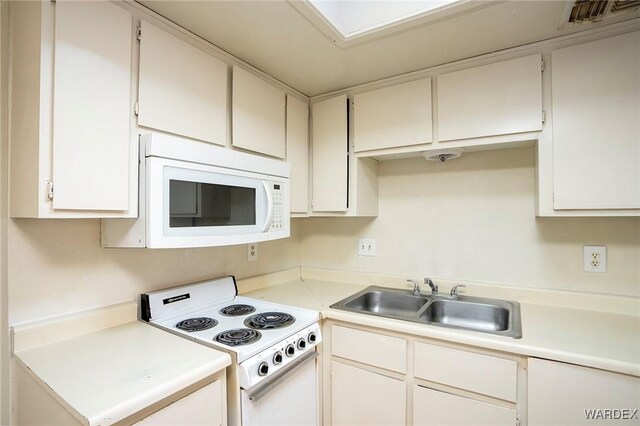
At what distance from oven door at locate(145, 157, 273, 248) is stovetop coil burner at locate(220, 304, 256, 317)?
1.30 ft

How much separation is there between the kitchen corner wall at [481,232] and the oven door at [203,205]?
0.92 m

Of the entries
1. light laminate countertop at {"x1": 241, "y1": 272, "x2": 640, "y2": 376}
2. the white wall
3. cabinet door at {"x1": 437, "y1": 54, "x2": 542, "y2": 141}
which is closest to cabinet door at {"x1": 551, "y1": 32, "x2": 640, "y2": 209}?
cabinet door at {"x1": 437, "y1": 54, "x2": 542, "y2": 141}

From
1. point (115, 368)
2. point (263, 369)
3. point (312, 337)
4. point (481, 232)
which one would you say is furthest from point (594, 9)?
point (115, 368)

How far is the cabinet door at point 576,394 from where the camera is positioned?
3.43 ft

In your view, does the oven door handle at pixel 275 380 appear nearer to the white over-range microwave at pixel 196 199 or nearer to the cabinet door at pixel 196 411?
the cabinet door at pixel 196 411

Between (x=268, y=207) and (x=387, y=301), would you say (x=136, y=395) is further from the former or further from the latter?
(x=387, y=301)

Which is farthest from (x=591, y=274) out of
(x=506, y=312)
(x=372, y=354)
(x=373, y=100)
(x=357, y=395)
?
(x=373, y=100)

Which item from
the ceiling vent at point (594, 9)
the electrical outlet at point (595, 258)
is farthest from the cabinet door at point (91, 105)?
the electrical outlet at point (595, 258)

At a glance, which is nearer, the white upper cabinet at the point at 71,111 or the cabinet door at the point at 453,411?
the white upper cabinet at the point at 71,111

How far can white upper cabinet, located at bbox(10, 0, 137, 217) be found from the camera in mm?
971

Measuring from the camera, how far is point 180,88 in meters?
1.33

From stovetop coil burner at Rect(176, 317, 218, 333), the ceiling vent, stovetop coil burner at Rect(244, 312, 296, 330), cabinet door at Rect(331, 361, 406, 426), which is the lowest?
cabinet door at Rect(331, 361, 406, 426)

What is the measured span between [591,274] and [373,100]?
57.5 inches

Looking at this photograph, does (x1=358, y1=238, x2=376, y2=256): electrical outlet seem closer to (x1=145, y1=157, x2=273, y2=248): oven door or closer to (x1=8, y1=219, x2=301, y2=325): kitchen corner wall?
(x1=145, y1=157, x2=273, y2=248): oven door
